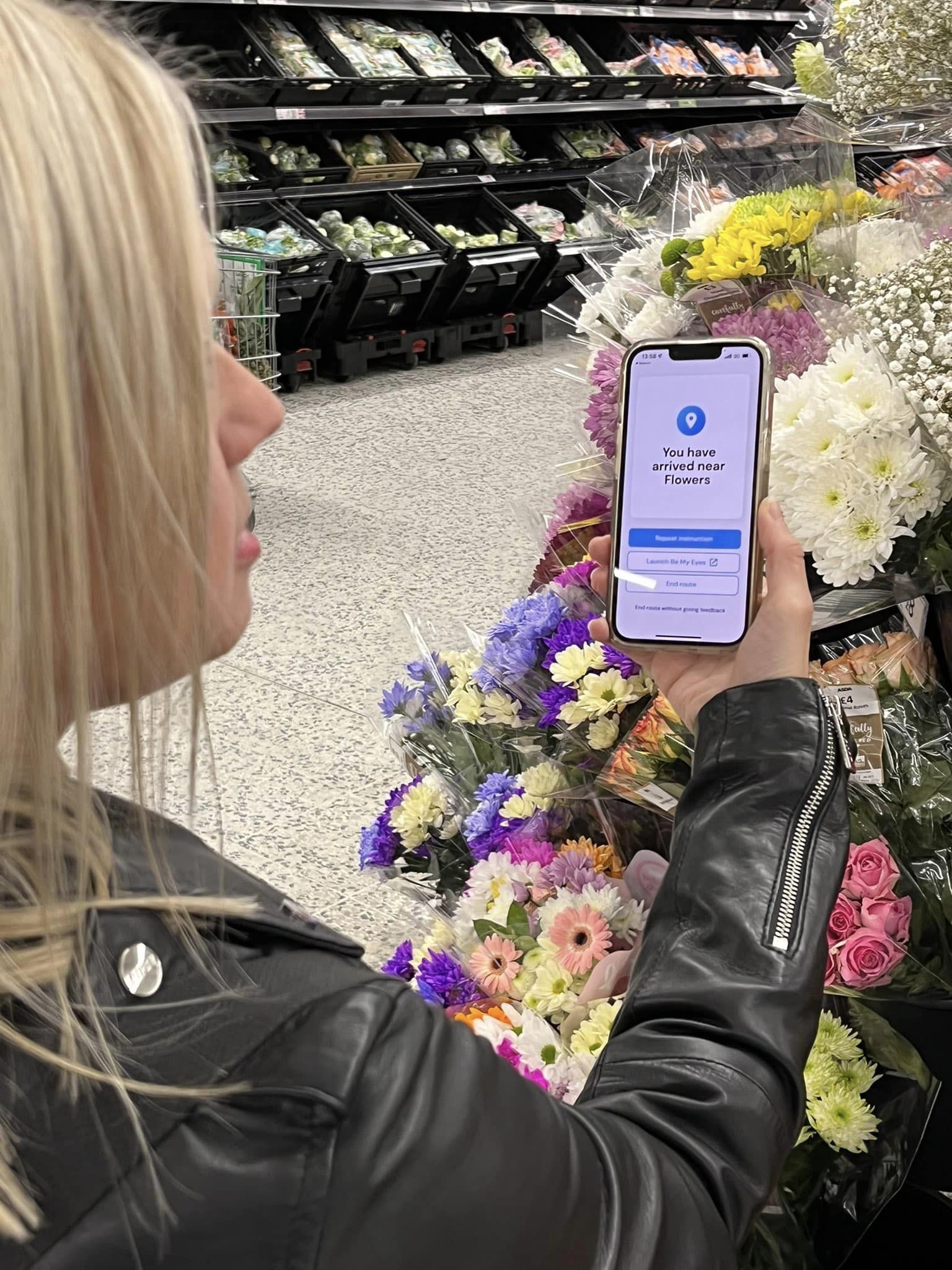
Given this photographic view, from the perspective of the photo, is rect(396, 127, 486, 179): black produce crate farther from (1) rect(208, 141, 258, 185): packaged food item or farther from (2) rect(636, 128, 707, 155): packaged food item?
(2) rect(636, 128, 707, 155): packaged food item

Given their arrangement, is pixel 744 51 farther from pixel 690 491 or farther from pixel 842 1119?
pixel 842 1119

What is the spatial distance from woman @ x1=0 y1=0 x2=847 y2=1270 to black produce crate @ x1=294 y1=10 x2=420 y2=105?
17.9 feet

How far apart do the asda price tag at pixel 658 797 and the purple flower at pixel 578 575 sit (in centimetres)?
26

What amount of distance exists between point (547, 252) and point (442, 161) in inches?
27.3

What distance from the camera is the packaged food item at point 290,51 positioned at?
18.3 ft

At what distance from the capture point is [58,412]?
0.56m

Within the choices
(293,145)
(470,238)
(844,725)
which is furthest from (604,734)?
(293,145)

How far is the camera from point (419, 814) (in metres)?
1.54

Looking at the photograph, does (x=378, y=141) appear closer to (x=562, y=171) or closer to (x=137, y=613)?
(x=562, y=171)

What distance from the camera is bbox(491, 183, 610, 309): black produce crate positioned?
21.6 ft

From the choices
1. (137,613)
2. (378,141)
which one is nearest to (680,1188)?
(137,613)

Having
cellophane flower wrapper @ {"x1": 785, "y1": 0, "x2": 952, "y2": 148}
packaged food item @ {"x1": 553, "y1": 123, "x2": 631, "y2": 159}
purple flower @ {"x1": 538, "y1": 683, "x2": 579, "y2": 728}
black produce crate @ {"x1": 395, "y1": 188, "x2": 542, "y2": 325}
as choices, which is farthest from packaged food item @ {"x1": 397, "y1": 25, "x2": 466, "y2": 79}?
purple flower @ {"x1": 538, "y1": 683, "x2": 579, "y2": 728}

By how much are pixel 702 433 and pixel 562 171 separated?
251 inches

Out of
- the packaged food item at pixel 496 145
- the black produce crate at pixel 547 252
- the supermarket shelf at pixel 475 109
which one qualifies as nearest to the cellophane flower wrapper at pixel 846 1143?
the supermarket shelf at pixel 475 109
